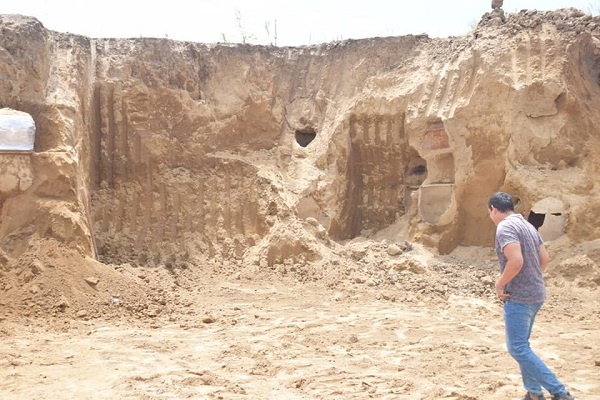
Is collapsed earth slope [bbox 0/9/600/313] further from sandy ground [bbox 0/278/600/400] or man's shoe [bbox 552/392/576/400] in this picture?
man's shoe [bbox 552/392/576/400]

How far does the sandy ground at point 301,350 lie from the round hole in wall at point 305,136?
12.6 feet

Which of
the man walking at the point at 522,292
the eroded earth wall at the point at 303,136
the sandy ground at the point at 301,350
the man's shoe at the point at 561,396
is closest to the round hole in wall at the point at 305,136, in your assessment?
the eroded earth wall at the point at 303,136

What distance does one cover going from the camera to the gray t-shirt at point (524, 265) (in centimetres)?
426

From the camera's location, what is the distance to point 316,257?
31.2 feet

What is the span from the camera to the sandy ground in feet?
15.5

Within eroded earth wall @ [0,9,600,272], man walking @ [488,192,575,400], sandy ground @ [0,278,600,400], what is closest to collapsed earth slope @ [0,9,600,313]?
eroded earth wall @ [0,9,600,272]

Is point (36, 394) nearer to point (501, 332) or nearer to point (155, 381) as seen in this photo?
point (155, 381)

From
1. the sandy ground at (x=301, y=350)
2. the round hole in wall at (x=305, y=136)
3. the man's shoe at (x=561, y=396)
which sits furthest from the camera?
the round hole in wall at (x=305, y=136)

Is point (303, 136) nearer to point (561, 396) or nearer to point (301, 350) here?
point (301, 350)

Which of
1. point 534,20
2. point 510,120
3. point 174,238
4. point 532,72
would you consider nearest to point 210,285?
point 174,238

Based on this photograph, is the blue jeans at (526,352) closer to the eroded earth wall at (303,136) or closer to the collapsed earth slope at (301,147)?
the collapsed earth slope at (301,147)

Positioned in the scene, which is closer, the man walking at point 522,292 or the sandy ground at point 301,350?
the man walking at point 522,292

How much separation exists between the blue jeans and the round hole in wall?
7659 mm

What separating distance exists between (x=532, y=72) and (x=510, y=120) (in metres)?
0.79
